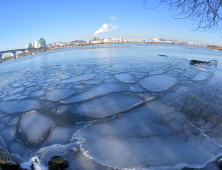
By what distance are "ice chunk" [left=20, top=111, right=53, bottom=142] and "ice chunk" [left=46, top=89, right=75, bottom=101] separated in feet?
2.02

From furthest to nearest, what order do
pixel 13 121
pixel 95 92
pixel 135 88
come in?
pixel 135 88 < pixel 95 92 < pixel 13 121

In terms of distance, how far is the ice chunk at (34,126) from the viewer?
1628 millimetres

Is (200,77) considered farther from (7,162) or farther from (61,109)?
(7,162)

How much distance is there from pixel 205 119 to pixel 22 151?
255 cm

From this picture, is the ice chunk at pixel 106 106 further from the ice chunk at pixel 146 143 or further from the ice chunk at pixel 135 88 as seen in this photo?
the ice chunk at pixel 135 88

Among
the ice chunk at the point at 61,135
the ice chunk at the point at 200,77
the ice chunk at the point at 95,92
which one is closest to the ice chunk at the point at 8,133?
the ice chunk at the point at 61,135

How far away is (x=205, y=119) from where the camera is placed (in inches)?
72.5

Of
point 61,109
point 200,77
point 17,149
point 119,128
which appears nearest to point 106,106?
point 119,128

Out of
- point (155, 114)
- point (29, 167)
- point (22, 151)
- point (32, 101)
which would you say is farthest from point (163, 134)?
point (32, 101)

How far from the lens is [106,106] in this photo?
230 cm

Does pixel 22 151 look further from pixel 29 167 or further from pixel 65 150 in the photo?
pixel 65 150

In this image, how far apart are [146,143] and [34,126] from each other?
1.66 m

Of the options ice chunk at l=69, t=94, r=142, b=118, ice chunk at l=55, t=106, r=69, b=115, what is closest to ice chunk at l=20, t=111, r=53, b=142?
ice chunk at l=55, t=106, r=69, b=115

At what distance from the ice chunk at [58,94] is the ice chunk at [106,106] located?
2.34 feet
